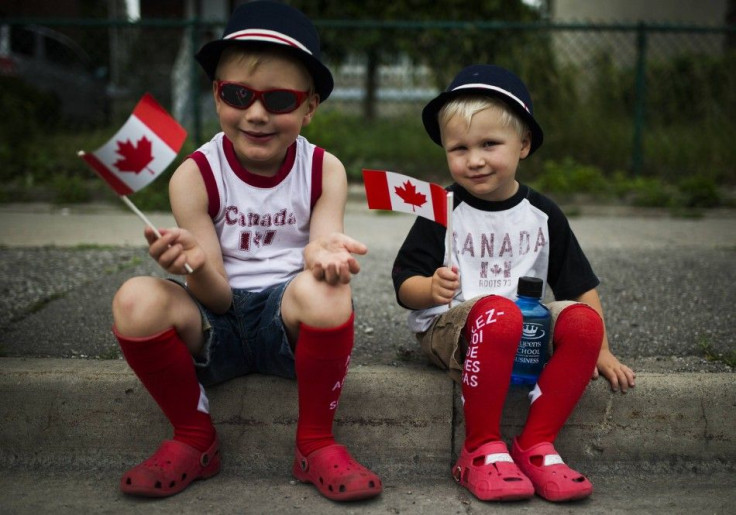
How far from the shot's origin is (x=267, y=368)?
2420 mm

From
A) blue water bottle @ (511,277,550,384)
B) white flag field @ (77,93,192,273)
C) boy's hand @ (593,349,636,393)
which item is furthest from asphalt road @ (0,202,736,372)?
white flag field @ (77,93,192,273)

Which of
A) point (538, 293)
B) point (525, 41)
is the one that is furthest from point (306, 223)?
point (525, 41)

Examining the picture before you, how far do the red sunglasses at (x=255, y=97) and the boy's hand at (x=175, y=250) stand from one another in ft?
1.45

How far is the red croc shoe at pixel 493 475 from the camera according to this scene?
→ 2.13m

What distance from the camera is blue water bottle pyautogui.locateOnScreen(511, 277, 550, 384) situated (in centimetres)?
231

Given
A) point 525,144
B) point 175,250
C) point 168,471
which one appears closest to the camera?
point 175,250

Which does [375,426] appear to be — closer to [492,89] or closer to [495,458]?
[495,458]

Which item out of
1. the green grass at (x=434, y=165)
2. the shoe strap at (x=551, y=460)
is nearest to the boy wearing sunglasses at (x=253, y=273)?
the shoe strap at (x=551, y=460)

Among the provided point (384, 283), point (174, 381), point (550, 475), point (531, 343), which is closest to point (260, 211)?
point (174, 381)

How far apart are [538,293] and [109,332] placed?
161 cm

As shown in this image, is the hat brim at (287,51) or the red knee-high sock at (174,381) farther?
the hat brim at (287,51)

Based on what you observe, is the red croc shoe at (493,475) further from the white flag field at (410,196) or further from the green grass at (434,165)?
the green grass at (434,165)

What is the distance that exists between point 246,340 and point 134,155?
0.66 meters

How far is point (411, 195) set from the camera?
2199 millimetres
